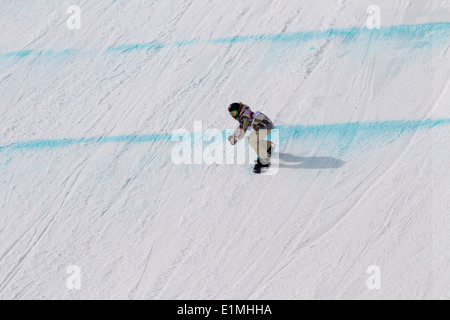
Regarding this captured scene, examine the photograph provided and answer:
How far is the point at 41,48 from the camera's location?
10.2m

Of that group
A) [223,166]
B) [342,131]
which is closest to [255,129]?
[223,166]

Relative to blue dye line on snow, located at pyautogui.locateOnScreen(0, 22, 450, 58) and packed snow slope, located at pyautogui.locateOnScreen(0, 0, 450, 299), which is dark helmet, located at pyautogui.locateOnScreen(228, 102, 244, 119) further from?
blue dye line on snow, located at pyautogui.locateOnScreen(0, 22, 450, 58)

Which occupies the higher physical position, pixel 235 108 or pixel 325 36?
pixel 325 36

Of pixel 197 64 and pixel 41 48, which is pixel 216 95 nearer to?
pixel 197 64

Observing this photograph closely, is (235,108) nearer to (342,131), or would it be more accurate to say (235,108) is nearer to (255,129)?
(255,129)

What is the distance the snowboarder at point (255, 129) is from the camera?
23.0ft

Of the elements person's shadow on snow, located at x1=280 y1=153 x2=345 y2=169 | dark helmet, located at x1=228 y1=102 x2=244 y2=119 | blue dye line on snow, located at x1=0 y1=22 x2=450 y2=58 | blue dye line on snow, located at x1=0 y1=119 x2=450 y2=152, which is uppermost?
blue dye line on snow, located at x1=0 y1=22 x2=450 y2=58

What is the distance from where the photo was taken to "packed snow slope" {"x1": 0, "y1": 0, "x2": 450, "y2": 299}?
21.5 ft

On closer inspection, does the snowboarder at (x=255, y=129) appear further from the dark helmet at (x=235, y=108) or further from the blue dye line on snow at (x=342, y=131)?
the blue dye line on snow at (x=342, y=131)

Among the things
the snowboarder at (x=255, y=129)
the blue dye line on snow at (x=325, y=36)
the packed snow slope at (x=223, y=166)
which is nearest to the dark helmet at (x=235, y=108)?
the snowboarder at (x=255, y=129)

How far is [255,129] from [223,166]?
0.89m

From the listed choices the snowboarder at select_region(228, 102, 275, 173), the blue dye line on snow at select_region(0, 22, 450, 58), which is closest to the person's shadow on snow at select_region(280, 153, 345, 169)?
the snowboarder at select_region(228, 102, 275, 173)

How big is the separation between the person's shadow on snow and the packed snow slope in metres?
0.02

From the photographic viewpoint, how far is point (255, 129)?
282 inches
